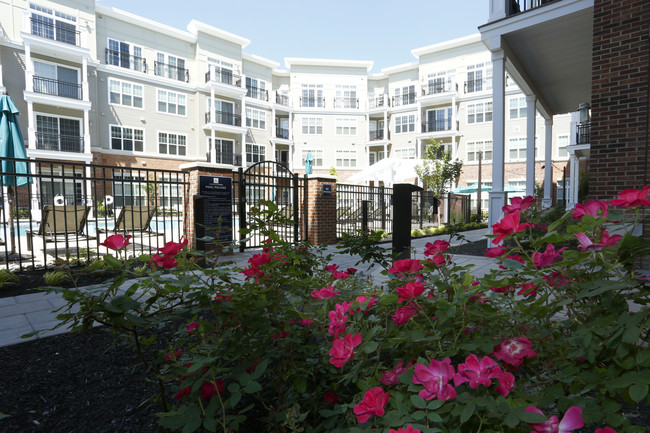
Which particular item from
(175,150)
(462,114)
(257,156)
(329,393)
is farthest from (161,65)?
(329,393)

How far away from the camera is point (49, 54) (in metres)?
21.5

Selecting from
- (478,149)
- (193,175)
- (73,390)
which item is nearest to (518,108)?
(478,149)

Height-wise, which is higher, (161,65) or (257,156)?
(161,65)

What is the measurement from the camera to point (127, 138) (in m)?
25.2

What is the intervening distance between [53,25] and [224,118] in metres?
11.9

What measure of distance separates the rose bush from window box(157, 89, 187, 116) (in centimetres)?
2928

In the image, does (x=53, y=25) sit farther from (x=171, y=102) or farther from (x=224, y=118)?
(x=224, y=118)

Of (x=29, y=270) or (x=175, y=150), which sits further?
(x=175, y=150)

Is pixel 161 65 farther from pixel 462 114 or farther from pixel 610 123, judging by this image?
pixel 610 123

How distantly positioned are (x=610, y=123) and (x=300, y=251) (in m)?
5.78

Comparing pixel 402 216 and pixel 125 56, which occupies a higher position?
pixel 125 56

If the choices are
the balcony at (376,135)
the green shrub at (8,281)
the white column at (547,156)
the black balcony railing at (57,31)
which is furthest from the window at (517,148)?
the black balcony railing at (57,31)

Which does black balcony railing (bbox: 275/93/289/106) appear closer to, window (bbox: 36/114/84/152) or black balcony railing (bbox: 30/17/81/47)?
black balcony railing (bbox: 30/17/81/47)

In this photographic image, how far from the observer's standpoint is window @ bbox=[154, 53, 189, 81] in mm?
26781
